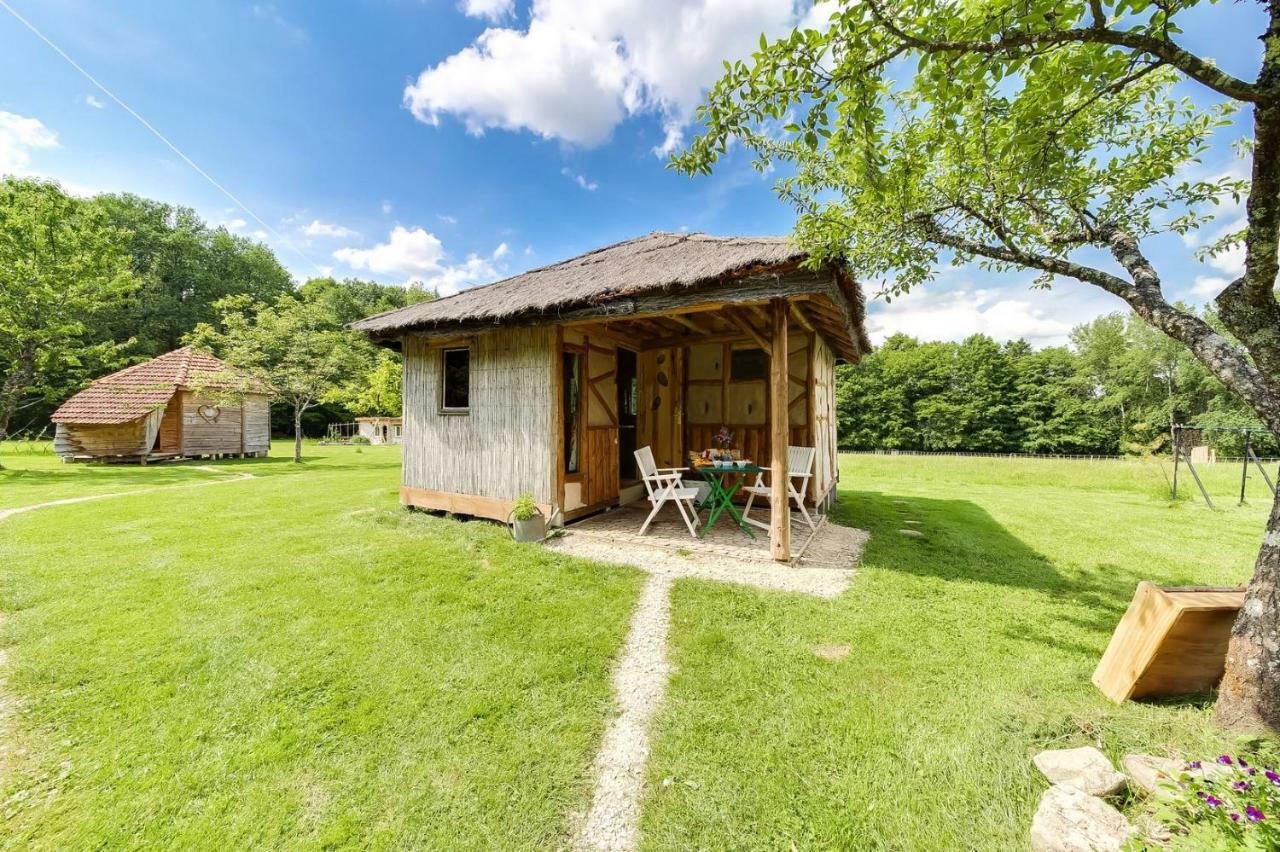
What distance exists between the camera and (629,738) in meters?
2.35

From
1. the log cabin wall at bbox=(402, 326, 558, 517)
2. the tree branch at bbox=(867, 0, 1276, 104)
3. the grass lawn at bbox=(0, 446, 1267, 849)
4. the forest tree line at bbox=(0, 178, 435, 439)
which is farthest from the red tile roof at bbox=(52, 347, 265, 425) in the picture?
the tree branch at bbox=(867, 0, 1276, 104)

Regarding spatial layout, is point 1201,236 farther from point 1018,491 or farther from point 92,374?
point 92,374

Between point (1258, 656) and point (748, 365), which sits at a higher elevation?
point (748, 365)

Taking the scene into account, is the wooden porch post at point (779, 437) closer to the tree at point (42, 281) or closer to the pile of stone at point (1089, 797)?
the pile of stone at point (1089, 797)

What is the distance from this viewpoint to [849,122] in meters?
2.63

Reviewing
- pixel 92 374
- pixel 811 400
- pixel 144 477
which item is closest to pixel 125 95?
pixel 144 477

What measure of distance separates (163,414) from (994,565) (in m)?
22.6

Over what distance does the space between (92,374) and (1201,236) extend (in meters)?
36.8

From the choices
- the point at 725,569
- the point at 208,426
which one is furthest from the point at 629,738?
the point at 208,426

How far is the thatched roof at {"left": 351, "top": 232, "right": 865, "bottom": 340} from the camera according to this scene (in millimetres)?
4598

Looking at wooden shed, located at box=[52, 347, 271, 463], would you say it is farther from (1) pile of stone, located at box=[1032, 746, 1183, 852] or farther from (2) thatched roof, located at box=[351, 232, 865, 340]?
(1) pile of stone, located at box=[1032, 746, 1183, 852]

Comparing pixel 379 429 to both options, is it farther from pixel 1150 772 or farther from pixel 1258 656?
pixel 1258 656

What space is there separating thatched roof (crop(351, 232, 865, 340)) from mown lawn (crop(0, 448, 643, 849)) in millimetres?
3076

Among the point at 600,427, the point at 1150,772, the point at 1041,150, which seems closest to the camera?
the point at 1150,772
